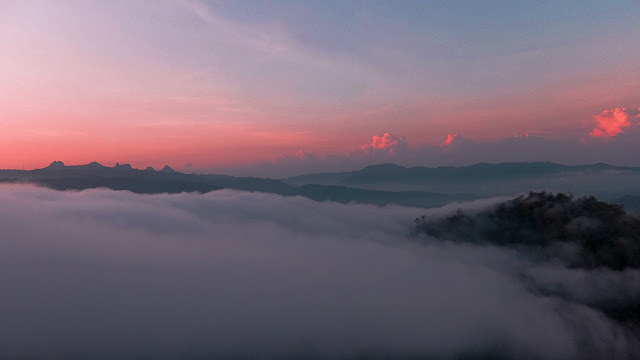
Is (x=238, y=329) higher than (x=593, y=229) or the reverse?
the reverse

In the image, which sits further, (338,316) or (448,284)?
(448,284)

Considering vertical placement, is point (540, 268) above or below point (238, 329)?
above

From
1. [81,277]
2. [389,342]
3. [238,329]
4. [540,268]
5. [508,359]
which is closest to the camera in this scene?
[508,359]

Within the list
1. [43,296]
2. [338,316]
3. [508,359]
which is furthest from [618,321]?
[43,296]

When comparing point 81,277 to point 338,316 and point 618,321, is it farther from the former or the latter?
point 618,321

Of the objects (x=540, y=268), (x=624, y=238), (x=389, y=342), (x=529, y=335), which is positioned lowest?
(x=389, y=342)

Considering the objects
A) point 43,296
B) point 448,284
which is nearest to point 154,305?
point 43,296

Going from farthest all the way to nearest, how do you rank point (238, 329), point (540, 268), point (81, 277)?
point (81, 277), point (540, 268), point (238, 329)

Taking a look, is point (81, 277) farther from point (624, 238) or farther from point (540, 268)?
point (624, 238)

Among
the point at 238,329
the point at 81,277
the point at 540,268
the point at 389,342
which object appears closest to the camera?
the point at 389,342
